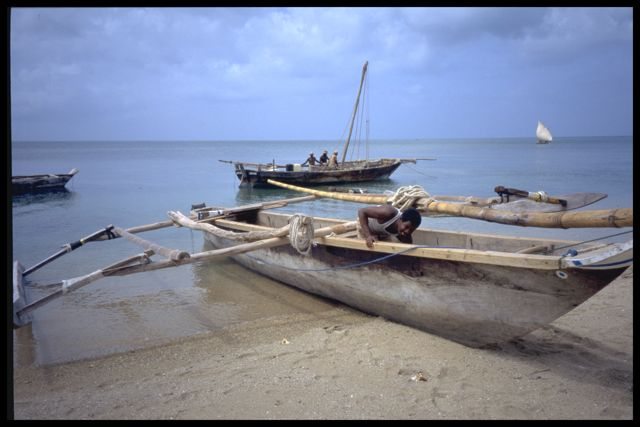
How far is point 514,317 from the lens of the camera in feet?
12.9

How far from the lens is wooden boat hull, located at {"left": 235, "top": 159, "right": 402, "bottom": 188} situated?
A: 828 inches

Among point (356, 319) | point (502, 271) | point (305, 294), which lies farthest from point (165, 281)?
point (502, 271)

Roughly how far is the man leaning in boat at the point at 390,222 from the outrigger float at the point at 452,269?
0.20m

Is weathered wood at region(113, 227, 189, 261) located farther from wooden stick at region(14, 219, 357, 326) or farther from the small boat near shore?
the small boat near shore

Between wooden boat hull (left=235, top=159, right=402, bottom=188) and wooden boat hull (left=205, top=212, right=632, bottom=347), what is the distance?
1477cm

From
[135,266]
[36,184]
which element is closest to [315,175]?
[36,184]

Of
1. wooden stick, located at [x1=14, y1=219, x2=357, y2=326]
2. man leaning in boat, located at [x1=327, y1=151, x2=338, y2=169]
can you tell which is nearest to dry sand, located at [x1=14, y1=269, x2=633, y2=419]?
wooden stick, located at [x1=14, y1=219, x2=357, y2=326]

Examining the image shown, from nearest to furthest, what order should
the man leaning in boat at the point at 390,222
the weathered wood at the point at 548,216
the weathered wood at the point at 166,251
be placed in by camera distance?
the weathered wood at the point at 548,216 → the weathered wood at the point at 166,251 → the man leaning in boat at the point at 390,222

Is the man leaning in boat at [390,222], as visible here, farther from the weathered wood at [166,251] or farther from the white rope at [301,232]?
the weathered wood at [166,251]

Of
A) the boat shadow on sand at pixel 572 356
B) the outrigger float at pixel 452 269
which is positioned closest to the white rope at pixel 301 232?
the outrigger float at pixel 452 269

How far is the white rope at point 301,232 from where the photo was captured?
5.02 metres

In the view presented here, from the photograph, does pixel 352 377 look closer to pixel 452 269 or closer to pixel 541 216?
pixel 452 269

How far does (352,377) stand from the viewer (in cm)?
398

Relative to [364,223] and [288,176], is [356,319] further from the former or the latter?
[288,176]
